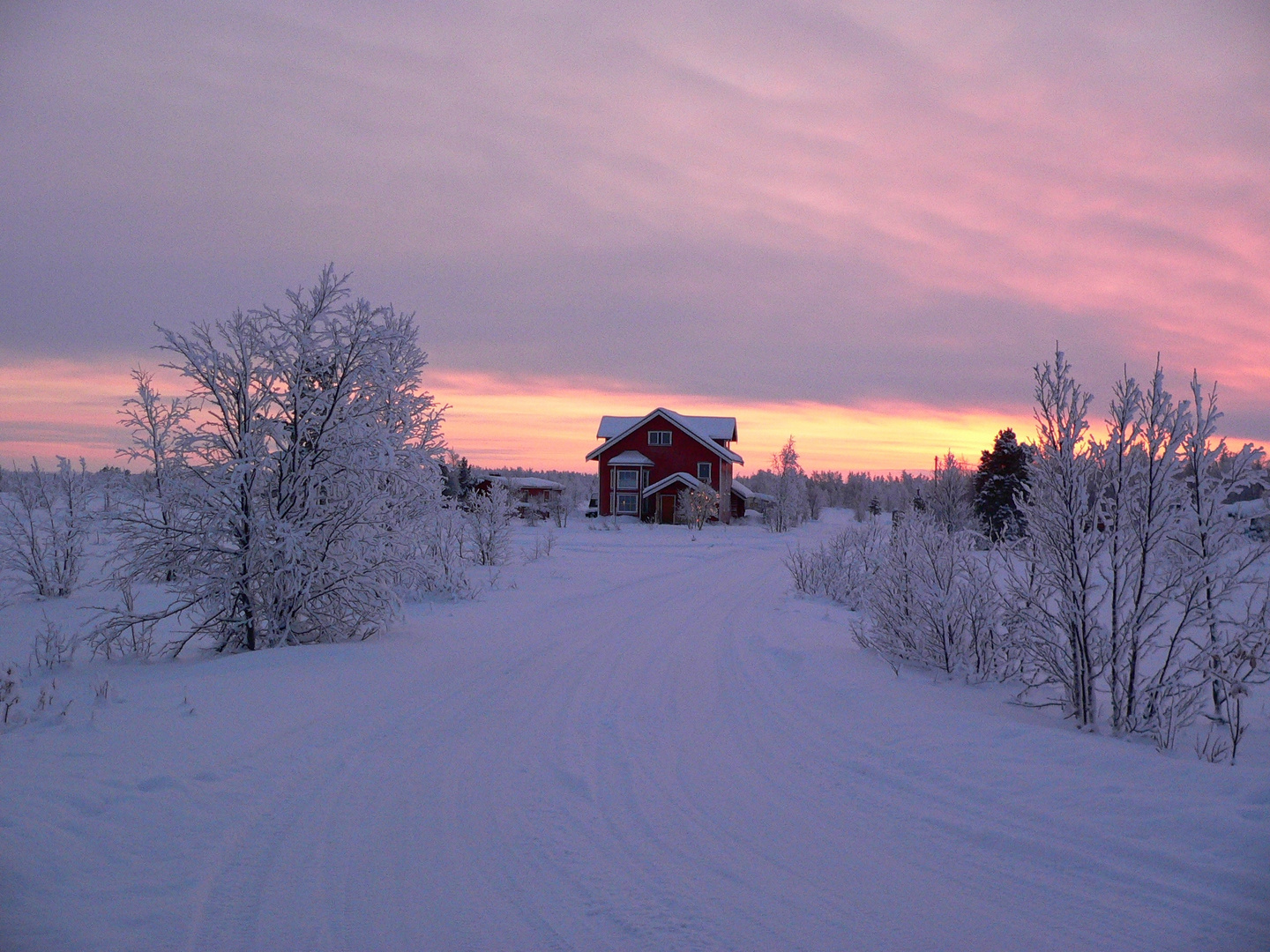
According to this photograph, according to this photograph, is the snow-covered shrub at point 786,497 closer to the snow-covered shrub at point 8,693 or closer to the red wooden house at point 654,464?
the red wooden house at point 654,464

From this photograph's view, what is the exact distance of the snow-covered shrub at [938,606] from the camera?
9188 millimetres

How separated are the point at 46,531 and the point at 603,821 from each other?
803 inches

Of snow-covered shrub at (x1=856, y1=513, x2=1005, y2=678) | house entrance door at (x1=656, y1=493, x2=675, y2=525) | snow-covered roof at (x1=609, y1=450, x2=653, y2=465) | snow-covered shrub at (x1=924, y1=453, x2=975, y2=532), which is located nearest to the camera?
snow-covered shrub at (x1=856, y1=513, x2=1005, y2=678)

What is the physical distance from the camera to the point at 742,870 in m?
4.19

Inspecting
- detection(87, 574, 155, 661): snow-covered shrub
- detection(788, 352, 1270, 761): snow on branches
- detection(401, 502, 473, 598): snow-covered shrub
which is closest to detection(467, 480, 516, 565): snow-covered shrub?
detection(401, 502, 473, 598): snow-covered shrub

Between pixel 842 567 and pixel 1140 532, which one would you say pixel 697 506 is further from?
pixel 1140 532

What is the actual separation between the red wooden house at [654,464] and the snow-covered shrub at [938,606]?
41860 mm

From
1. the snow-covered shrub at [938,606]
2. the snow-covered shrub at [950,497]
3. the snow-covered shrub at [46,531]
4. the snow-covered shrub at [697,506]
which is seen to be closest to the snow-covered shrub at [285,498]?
the snow-covered shrub at [938,606]

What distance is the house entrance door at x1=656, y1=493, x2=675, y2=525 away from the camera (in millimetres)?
52906

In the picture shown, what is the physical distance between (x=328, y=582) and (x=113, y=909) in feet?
24.3

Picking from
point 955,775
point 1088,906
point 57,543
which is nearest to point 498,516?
point 57,543

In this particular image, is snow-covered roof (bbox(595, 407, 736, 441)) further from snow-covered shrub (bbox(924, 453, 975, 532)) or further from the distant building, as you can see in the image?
snow-covered shrub (bbox(924, 453, 975, 532))

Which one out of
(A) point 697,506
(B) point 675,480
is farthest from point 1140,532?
(B) point 675,480

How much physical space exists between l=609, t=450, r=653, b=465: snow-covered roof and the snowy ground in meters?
44.6
